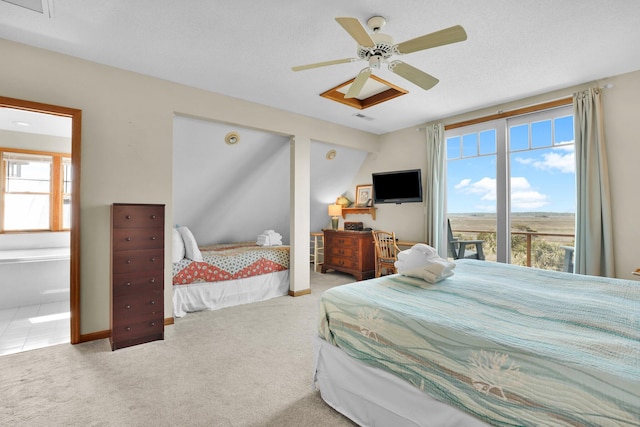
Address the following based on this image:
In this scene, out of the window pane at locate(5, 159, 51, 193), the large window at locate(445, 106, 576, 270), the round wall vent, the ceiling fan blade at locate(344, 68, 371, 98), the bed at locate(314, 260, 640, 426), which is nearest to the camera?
the bed at locate(314, 260, 640, 426)

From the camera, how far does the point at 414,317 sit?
4.81 ft

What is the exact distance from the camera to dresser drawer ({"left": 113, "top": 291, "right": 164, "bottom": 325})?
2.66 m

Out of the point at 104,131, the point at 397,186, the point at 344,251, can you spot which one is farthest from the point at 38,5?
the point at 344,251

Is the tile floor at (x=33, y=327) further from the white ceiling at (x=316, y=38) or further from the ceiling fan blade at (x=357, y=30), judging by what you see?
the ceiling fan blade at (x=357, y=30)

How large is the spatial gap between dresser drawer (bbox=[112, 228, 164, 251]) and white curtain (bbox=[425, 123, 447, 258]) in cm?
366

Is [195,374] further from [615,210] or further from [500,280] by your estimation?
[615,210]

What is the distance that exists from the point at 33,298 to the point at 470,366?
4.88 m

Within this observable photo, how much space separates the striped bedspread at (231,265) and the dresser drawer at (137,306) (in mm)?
662

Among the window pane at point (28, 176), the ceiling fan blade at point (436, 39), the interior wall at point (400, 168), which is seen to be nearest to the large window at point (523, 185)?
A: the interior wall at point (400, 168)

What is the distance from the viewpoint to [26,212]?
14.3 feet

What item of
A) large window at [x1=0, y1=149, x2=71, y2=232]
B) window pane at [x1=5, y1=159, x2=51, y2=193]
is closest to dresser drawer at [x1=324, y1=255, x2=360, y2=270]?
large window at [x1=0, y1=149, x2=71, y2=232]

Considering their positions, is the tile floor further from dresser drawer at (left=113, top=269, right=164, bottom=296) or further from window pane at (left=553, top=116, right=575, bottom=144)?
window pane at (left=553, top=116, right=575, bottom=144)

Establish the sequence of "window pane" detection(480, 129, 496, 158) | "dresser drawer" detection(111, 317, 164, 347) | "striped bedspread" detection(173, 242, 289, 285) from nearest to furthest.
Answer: "dresser drawer" detection(111, 317, 164, 347) → "striped bedspread" detection(173, 242, 289, 285) → "window pane" detection(480, 129, 496, 158)

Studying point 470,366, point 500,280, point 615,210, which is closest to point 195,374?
point 470,366
